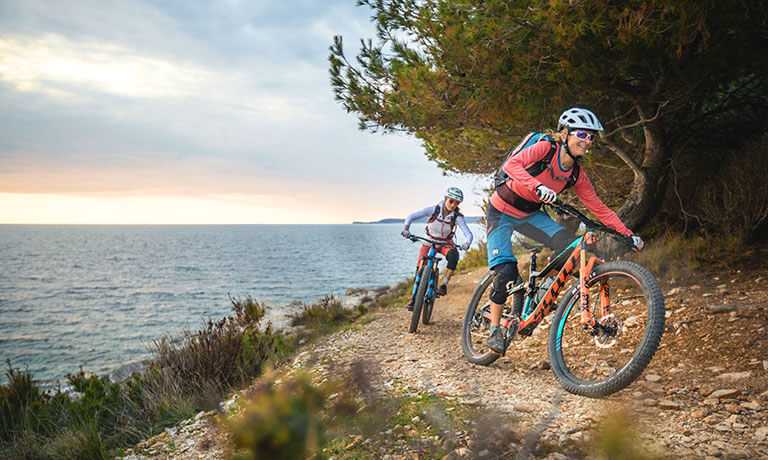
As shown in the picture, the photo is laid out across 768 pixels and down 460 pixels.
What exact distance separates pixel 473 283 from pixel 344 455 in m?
10.2

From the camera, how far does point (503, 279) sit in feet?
14.9

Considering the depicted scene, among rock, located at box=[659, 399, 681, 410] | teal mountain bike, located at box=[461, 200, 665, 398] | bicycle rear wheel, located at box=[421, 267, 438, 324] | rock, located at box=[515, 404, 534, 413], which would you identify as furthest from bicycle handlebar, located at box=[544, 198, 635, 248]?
bicycle rear wheel, located at box=[421, 267, 438, 324]

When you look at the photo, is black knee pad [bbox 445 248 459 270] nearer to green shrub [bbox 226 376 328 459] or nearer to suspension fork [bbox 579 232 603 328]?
green shrub [bbox 226 376 328 459]

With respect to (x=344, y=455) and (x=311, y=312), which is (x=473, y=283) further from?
(x=344, y=455)

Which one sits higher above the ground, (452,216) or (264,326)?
(452,216)

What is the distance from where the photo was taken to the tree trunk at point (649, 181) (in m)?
7.25

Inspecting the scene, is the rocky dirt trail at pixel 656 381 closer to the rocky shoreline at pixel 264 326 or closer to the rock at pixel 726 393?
the rock at pixel 726 393

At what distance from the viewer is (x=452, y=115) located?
6.98 metres

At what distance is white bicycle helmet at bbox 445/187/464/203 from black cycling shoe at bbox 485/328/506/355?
332 centimetres

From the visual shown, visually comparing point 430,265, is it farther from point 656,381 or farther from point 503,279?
point 656,381

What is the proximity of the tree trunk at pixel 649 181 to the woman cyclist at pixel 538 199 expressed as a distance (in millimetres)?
3899

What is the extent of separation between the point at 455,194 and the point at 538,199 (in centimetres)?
332

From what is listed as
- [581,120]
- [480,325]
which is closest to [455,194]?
[480,325]

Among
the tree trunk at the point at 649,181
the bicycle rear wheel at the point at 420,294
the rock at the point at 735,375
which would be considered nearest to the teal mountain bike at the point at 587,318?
the rock at the point at 735,375
